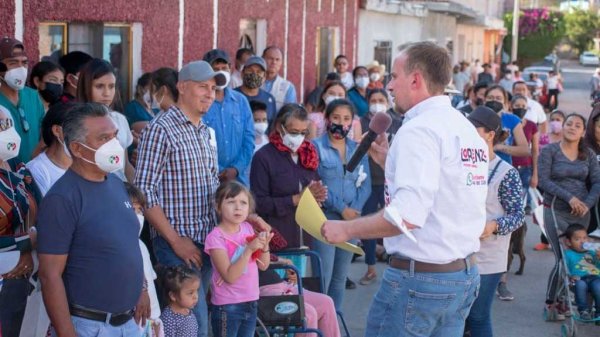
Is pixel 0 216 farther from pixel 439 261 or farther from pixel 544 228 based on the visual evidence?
pixel 544 228

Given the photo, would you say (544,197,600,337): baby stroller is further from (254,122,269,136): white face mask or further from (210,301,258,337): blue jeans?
(210,301,258,337): blue jeans

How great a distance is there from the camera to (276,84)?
1129 cm

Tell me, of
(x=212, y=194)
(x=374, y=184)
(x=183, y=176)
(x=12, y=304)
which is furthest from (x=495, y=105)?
(x=12, y=304)

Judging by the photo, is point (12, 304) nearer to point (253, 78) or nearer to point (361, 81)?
point (253, 78)

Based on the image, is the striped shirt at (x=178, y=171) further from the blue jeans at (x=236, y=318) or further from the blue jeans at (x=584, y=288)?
the blue jeans at (x=584, y=288)

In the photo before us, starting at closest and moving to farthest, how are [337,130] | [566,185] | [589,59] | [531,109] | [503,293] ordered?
[337,130] < [566,185] < [503,293] < [531,109] < [589,59]

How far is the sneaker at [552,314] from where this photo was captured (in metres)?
8.98

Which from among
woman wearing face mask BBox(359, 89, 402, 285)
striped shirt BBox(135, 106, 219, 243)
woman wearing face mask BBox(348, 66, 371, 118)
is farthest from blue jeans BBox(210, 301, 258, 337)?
woman wearing face mask BBox(348, 66, 371, 118)

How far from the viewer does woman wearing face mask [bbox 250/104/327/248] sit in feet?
24.1

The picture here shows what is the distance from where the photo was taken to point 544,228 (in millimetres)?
8906

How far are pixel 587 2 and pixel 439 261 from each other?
369 feet

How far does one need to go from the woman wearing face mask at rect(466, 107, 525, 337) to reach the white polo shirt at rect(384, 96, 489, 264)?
2068mm

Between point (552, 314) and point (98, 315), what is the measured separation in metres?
5.44

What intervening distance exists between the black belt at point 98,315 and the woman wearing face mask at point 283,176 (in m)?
2.63
